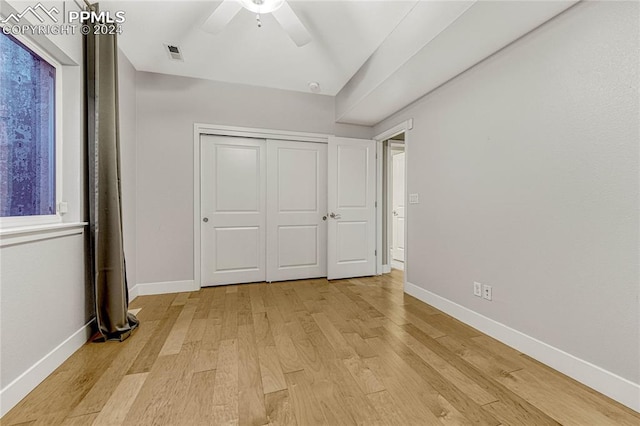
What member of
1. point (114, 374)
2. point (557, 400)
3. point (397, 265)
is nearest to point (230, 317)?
point (114, 374)

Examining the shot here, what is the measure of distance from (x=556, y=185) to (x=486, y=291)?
0.97 metres

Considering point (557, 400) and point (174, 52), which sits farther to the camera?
point (174, 52)

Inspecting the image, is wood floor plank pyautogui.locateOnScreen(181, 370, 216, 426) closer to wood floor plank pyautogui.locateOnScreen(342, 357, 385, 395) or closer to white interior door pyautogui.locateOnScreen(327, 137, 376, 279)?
wood floor plank pyautogui.locateOnScreen(342, 357, 385, 395)

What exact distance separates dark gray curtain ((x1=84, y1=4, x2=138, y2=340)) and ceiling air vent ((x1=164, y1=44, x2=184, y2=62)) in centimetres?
61

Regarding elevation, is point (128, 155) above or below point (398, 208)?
above

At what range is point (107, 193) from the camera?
6.77 ft

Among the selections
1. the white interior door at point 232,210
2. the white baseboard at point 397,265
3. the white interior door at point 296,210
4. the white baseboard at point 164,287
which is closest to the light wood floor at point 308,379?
the white baseboard at point 164,287

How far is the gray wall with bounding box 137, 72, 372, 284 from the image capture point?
3.11 meters

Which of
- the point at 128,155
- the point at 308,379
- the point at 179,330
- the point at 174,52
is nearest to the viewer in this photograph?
the point at 308,379

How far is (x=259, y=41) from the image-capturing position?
8.32 feet

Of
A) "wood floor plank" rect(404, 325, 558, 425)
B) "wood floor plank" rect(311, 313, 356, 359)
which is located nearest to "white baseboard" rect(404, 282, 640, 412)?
"wood floor plank" rect(404, 325, 558, 425)

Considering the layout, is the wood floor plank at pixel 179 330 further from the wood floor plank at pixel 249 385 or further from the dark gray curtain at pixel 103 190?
the wood floor plank at pixel 249 385

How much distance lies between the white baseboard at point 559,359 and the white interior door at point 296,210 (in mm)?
1896

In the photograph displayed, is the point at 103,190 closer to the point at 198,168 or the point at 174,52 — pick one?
the point at 198,168
